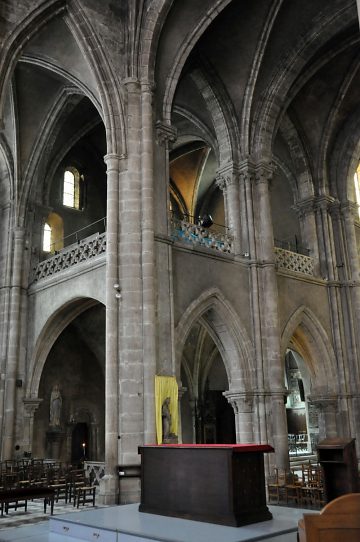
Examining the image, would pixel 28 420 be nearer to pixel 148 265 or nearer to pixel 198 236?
pixel 148 265

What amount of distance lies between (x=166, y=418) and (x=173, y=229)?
538 cm

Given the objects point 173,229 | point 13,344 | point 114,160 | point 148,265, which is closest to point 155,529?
point 148,265

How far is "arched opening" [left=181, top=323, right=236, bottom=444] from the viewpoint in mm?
25000

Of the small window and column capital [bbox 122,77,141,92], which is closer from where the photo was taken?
column capital [bbox 122,77,141,92]

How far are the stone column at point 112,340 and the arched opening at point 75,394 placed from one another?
8.20 meters

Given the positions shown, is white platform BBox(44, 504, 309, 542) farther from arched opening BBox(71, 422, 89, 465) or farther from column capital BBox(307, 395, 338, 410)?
arched opening BBox(71, 422, 89, 465)

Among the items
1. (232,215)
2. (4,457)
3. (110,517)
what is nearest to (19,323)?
(4,457)

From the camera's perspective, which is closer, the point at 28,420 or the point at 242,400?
the point at 242,400

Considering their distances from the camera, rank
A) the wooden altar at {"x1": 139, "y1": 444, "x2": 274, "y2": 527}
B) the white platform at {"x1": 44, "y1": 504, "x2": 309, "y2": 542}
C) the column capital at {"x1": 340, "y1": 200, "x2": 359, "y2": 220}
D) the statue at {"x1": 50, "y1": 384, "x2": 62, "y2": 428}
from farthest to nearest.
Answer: the column capital at {"x1": 340, "y1": 200, "x2": 359, "y2": 220}
the statue at {"x1": 50, "y1": 384, "x2": 62, "y2": 428}
the wooden altar at {"x1": 139, "y1": 444, "x2": 274, "y2": 527}
the white platform at {"x1": 44, "y1": 504, "x2": 309, "y2": 542}

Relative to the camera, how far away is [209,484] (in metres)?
7.92

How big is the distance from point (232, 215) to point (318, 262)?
15.6 ft

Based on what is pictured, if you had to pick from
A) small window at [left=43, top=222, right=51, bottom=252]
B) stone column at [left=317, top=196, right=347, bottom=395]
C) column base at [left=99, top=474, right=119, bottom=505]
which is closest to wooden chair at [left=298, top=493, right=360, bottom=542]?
column base at [left=99, top=474, right=119, bottom=505]

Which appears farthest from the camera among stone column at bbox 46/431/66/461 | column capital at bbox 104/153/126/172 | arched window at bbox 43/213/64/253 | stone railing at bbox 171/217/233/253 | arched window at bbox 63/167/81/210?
arched window at bbox 63/167/81/210

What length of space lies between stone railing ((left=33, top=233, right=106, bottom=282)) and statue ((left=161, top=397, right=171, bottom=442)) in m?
5.02
